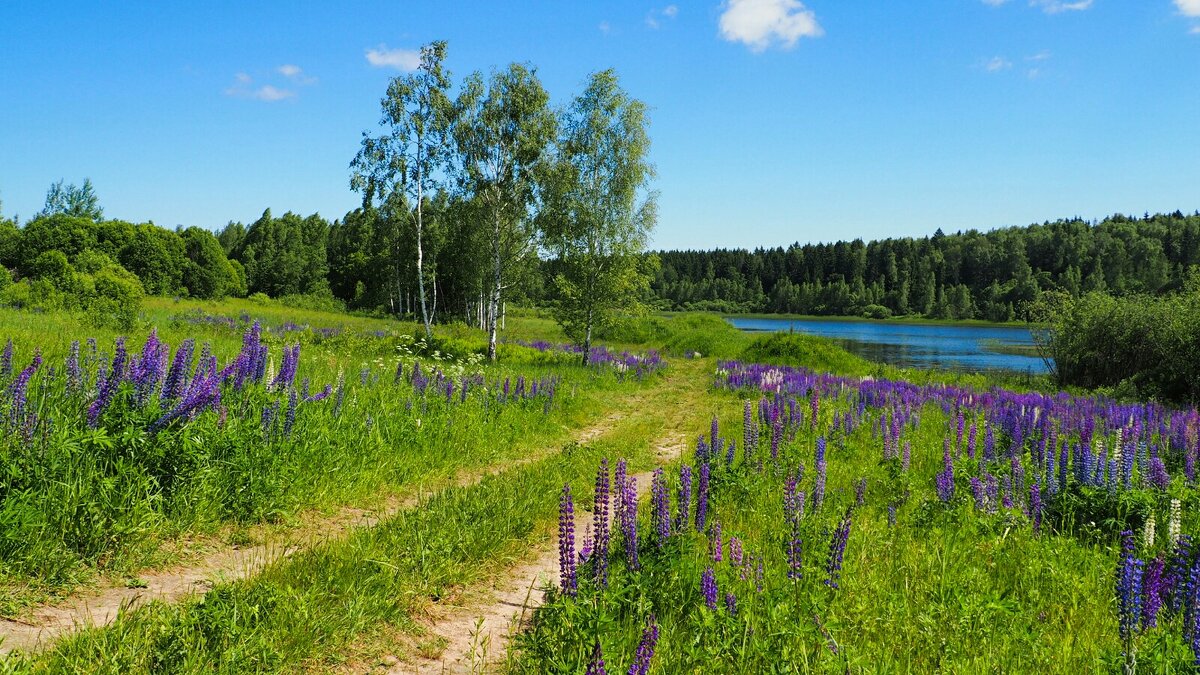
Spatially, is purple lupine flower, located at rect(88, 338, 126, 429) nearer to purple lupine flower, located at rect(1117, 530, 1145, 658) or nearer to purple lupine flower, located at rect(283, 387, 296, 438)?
purple lupine flower, located at rect(283, 387, 296, 438)

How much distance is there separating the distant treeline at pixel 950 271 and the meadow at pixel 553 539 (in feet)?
396

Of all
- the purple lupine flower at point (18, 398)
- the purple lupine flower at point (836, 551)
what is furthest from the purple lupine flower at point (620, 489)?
the purple lupine flower at point (18, 398)

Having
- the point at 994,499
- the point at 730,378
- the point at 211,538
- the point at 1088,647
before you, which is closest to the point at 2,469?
the point at 211,538

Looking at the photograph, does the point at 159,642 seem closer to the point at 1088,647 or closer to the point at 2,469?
the point at 2,469

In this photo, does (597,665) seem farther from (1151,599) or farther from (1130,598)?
(1151,599)

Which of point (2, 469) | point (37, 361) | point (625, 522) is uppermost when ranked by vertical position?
point (37, 361)

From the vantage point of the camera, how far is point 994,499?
19.7 feet

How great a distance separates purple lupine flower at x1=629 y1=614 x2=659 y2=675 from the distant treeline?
125m

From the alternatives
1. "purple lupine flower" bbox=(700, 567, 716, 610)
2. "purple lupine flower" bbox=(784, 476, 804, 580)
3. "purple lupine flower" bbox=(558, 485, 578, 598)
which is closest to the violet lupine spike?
"purple lupine flower" bbox=(784, 476, 804, 580)

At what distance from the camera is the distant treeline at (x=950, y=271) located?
120m

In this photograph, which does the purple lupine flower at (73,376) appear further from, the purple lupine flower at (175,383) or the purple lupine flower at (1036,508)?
the purple lupine flower at (1036,508)

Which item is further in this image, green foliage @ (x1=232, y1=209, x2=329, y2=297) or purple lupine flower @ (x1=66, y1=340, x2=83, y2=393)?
green foliage @ (x1=232, y1=209, x2=329, y2=297)

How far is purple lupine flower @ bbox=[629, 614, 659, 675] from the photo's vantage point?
9.02ft

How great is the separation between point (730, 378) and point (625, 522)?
14.5 meters
